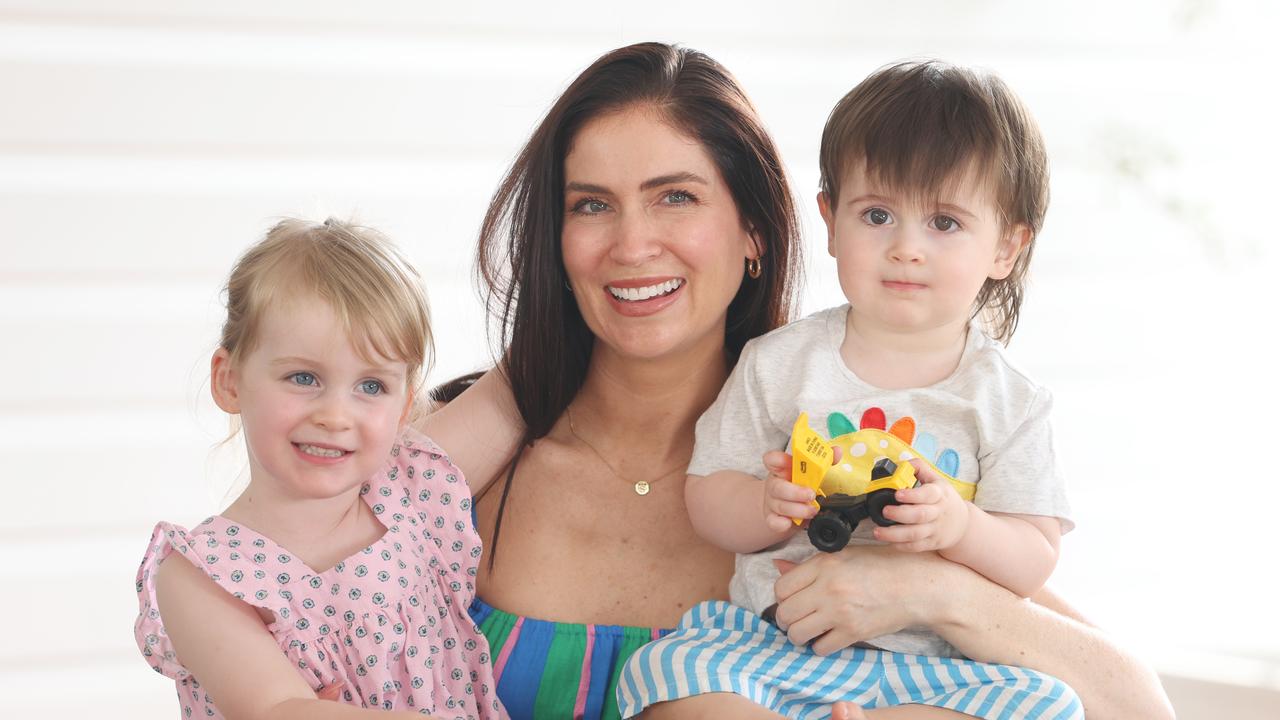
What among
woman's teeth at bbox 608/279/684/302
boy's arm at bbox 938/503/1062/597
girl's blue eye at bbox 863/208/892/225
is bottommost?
boy's arm at bbox 938/503/1062/597

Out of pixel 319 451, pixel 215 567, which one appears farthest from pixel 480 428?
pixel 215 567

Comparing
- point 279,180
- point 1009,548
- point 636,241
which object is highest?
point 636,241

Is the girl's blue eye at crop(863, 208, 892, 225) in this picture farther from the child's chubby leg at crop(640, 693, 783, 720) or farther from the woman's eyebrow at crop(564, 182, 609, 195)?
the child's chubby leg at crop(640, 693, 783, 720)

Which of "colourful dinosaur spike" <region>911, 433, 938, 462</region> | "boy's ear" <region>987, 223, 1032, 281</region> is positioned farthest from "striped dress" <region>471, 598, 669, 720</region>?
"boy's ear" <region>987, 223, 1032, 281</region>

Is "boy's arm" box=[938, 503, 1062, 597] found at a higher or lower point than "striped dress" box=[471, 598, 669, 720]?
higher

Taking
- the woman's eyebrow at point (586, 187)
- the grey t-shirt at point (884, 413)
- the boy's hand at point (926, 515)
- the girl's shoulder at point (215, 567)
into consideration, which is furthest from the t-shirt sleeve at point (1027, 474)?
the girl's shoulder at point (215, 567)

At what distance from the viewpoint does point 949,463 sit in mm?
1805

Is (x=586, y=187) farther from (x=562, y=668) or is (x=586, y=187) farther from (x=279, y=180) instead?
(x=279, y=180)

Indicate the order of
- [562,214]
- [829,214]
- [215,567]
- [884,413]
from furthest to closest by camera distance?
[562,214], [829,214], [884,413], [215,567]

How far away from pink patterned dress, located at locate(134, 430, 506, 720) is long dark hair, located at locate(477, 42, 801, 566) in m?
0.21

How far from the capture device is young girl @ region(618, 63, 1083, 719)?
68.3 inches

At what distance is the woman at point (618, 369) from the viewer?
206 cm

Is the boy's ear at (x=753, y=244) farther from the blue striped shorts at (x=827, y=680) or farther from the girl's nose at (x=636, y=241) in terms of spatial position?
the blue striped shorts at (x=827, y=680)

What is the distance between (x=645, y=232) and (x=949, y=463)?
0.59 meters
